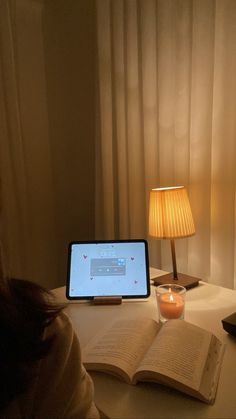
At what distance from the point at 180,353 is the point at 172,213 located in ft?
1.79

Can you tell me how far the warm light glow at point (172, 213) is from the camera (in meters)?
1.17

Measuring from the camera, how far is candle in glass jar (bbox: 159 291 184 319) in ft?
2.97

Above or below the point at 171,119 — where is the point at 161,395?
below

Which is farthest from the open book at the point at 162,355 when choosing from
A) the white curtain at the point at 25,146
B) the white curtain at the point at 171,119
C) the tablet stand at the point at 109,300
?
the white curtain at the point at 25,146

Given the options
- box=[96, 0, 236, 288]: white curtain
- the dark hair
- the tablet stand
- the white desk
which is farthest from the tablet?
the dark hair

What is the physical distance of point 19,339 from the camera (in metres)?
0.49

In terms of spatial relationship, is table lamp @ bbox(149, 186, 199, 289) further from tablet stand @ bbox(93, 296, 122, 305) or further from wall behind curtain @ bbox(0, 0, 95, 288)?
wall behind curtain @ bbox(0, 0, 95, 288)

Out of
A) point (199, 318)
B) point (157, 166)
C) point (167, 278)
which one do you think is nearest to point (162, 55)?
point (157, 166)

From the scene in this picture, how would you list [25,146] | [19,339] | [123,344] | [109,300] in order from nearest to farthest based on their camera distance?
[19,339] → [123,344] → [109,300] → [25,146]

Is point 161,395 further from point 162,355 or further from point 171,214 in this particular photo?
point 171,214

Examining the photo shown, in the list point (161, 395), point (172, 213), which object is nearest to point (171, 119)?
point (172, 213)

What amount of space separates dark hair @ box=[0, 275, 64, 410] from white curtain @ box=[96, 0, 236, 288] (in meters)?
0.96

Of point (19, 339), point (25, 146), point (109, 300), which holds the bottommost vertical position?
point (109, 300)

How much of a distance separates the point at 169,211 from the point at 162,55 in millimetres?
722
